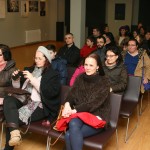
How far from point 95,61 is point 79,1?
13.1 ft

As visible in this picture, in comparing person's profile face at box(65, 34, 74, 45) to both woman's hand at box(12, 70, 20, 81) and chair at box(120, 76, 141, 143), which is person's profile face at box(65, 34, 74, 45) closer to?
chair at box(120, 76, 141, 143)

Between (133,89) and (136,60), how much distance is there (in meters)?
0.85

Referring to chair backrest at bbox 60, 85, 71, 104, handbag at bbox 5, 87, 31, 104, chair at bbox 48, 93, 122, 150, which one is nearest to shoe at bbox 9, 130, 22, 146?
chair at bbox 48, 93, 122, 150

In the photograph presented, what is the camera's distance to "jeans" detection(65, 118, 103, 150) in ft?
8.62

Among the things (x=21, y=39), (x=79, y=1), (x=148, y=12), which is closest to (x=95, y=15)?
(x=148, y=12)

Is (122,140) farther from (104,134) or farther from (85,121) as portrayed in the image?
(85,121)

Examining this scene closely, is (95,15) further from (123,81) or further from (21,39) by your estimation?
(123,81)

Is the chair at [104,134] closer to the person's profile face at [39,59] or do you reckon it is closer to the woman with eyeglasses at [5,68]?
the person's profile face at [39,59]

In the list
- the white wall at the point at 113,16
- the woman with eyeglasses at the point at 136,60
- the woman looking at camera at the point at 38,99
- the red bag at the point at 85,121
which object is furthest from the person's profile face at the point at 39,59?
the white wall at the point at 113,16

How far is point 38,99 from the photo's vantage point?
321 cm

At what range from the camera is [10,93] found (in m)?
3.20

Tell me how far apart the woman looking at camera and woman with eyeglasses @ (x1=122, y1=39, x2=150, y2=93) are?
1789 millimetres

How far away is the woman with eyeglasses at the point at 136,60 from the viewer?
441 cm

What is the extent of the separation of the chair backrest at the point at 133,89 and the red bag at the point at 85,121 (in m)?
A: 1.22
